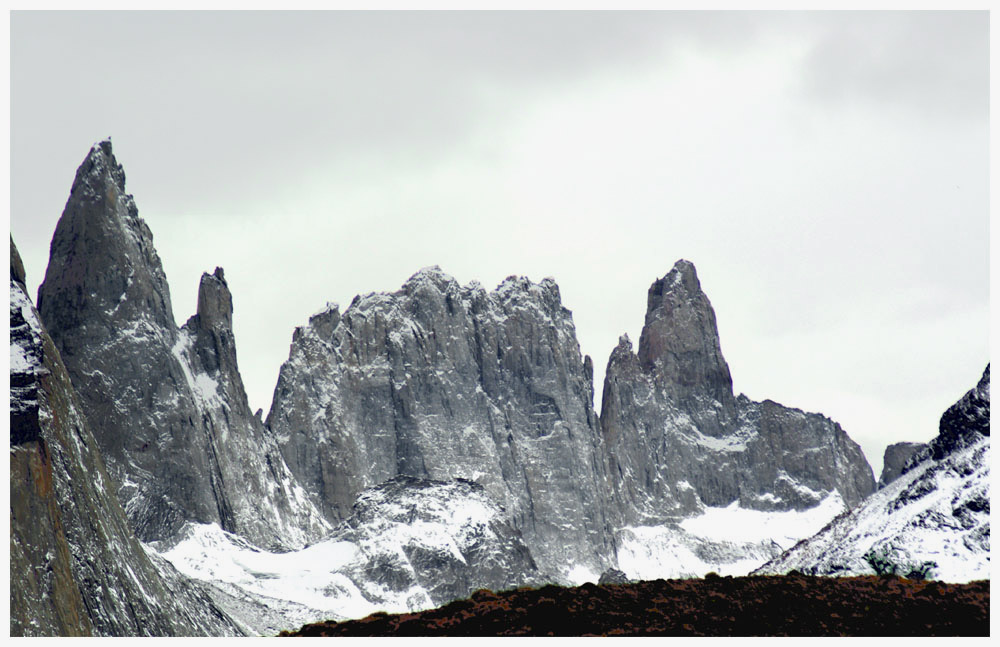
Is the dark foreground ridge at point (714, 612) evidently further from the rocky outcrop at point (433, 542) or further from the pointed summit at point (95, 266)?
the pointed summit at point (95, 266)

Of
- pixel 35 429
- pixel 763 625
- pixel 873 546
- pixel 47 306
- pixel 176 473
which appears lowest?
pixel 763 625

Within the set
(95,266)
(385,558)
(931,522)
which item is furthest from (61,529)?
(95,266)

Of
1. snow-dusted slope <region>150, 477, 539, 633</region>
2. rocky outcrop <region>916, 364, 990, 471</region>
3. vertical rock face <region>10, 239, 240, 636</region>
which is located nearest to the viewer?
A: vertical rock face <region>10, 239, 240, 636</region>

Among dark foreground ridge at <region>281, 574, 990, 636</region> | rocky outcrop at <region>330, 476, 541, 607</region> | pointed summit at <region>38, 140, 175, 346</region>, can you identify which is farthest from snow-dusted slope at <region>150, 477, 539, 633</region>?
dark foreground ridge at <region>281, 574, 990, 636</region>

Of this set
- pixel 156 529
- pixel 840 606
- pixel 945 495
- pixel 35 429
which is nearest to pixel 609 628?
pixel 840 606

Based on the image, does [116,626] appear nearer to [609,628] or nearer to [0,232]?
[0,232]

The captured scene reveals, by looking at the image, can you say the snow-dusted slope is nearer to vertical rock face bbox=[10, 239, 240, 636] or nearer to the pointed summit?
the pointed summit
